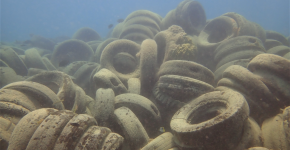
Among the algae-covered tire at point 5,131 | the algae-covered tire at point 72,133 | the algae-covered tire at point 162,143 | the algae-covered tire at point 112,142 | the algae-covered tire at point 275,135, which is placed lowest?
the algae-covered tire at point 162,143

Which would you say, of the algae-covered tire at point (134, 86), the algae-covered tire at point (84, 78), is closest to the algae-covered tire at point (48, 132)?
the algae-covered tire at point (134, 86)

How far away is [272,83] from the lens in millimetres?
3260

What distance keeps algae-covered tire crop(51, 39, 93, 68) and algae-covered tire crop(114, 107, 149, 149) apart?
23.5 ft

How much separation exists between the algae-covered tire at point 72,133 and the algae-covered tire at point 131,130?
0.81 metres

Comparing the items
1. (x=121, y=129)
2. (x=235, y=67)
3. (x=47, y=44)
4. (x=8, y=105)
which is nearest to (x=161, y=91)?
(x=121, y=129)

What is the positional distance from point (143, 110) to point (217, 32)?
6125mm

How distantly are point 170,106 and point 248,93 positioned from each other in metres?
1.66

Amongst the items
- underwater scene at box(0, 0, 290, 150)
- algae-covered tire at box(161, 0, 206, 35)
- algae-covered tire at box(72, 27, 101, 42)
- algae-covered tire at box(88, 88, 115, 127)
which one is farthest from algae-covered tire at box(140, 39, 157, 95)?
algae-covered tire at box(72, 27, 101, 42)

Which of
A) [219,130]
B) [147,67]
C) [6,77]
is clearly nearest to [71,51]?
[6,77]

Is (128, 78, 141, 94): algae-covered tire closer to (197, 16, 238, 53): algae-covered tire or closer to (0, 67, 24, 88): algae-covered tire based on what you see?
(197, 16, 238, 53): algae-covered tire

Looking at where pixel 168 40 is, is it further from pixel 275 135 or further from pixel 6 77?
pixel 6 77

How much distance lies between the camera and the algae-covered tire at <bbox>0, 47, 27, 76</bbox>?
6125 mm

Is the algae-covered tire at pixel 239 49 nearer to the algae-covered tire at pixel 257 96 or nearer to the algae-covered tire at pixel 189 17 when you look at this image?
the algae-covered tire at pixel 257 96

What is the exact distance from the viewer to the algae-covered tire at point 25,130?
1.94 m
